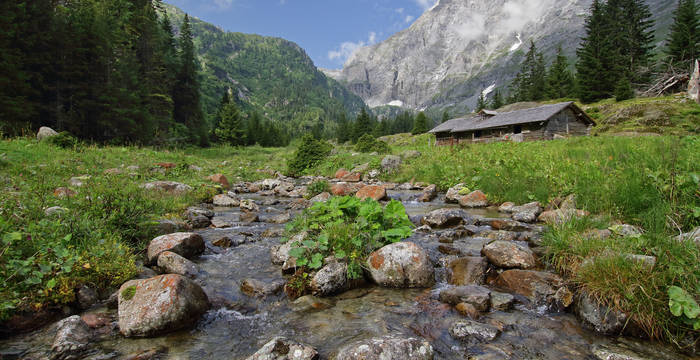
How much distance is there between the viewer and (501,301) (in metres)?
3.92

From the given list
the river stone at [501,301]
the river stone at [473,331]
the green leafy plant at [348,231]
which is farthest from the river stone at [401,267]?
the river stone at [473,331]

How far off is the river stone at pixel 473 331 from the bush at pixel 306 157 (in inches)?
838

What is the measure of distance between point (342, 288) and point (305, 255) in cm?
80

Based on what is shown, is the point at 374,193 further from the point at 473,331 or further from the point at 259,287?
the point at 473,331

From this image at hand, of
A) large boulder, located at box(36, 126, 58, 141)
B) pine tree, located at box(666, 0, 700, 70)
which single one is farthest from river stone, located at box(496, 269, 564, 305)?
pine tree, located at box(666, 0, 700, 70)

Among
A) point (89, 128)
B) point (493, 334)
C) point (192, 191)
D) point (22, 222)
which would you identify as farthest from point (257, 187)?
point (89, 128)

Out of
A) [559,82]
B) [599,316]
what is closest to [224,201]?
[599,316]

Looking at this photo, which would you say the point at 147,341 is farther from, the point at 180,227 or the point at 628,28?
the point at 628,28

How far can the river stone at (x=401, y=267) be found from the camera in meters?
4.53

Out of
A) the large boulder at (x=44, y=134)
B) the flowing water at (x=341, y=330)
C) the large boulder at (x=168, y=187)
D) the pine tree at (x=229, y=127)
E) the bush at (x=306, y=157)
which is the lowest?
the flowing water at (x=341, y=330)

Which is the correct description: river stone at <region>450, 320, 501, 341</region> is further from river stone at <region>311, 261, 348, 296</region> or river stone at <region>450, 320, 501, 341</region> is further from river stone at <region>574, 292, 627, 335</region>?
river stone at <region>311, 261, 348, 296</region>

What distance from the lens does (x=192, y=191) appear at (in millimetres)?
11383

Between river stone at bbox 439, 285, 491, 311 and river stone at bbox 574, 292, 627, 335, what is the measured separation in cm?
104

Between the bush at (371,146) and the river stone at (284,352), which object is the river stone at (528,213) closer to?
the river stone at (284,352)
